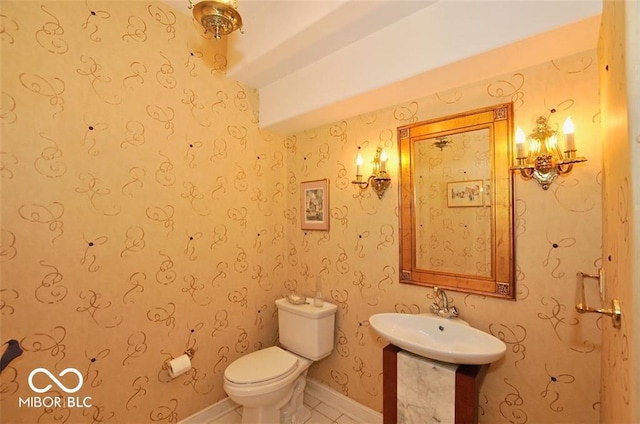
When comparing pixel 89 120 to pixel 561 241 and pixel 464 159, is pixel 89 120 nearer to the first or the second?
pixel 464 159

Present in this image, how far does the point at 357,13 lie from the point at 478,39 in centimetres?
60

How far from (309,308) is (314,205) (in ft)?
2.58

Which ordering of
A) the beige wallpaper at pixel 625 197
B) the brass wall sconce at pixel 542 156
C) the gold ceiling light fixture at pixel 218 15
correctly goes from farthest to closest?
the brass wall sconce at pixel 542 156 → the gold ceiling light fixture at pixel 218 15 → the beige wallpaper at pixel 625 197

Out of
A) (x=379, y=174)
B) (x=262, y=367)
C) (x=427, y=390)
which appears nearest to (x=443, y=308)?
(x=427, y=390)

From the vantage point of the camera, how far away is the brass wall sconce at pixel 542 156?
1.24 metres

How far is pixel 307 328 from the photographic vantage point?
193 cm

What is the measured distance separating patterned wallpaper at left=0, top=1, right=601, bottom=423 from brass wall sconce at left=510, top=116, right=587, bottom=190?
0.05 m

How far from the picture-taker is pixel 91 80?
4.67 feet

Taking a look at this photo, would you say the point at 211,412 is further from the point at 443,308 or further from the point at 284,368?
the point at 443,308

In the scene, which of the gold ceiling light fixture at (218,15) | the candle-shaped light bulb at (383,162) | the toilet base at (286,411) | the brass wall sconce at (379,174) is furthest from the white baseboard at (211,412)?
the gold ceiling light fixture at (218,15)

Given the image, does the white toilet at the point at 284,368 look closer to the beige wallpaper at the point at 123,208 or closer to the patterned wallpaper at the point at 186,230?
the patterned wallpaper at the point at 186,230

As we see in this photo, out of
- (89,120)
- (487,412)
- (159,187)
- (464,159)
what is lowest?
(487,412)

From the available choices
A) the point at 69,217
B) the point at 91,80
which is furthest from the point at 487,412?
the point at 91,80

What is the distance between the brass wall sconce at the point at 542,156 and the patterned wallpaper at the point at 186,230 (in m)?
0.05
